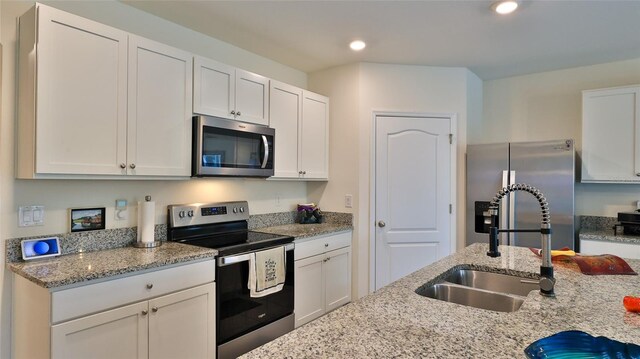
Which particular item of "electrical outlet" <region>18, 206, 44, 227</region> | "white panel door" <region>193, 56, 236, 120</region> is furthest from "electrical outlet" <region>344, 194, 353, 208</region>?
"electrical outlet" <region>18, 206, 44, 227</region>

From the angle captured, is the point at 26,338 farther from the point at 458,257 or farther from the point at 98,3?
the point at 458,257

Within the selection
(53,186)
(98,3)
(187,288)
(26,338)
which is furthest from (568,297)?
(98,3)

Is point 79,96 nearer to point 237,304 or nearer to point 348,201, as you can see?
point 237,304

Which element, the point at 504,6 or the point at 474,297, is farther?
the point at 504,6

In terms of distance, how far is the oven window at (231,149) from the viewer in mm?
2468

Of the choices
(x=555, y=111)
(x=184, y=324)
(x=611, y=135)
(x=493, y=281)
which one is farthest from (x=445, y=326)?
(x=555, y=111)

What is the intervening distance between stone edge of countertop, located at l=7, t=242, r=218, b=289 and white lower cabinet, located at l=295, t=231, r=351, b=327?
0.95 m

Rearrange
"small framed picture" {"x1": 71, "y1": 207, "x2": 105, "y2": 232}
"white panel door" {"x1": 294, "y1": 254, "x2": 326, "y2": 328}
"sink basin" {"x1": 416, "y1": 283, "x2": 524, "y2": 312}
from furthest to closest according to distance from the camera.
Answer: "white panel door" {"x1": 294, "y1": 254, "x2": 326, "y2": 328}
"small framed picture" {"x1": 71, "y1": 207, "x2": 105, "y2": 232}
"sink basin" {"x1": 416, "y1": 283, "x2": 524, "y2": 312}

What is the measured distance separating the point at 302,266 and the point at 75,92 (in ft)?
6.38

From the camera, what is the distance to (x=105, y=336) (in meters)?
1.71

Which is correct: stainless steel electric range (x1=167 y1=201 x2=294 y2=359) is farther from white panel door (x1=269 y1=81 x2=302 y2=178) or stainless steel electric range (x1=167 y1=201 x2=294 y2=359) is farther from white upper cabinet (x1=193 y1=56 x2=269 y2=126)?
white upper cabinet (x1=193 y1=56 x2=269 y2=126)

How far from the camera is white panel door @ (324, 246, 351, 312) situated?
10.5ft

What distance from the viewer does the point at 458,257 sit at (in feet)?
6.72

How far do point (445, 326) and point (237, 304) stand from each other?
1.62 meters
